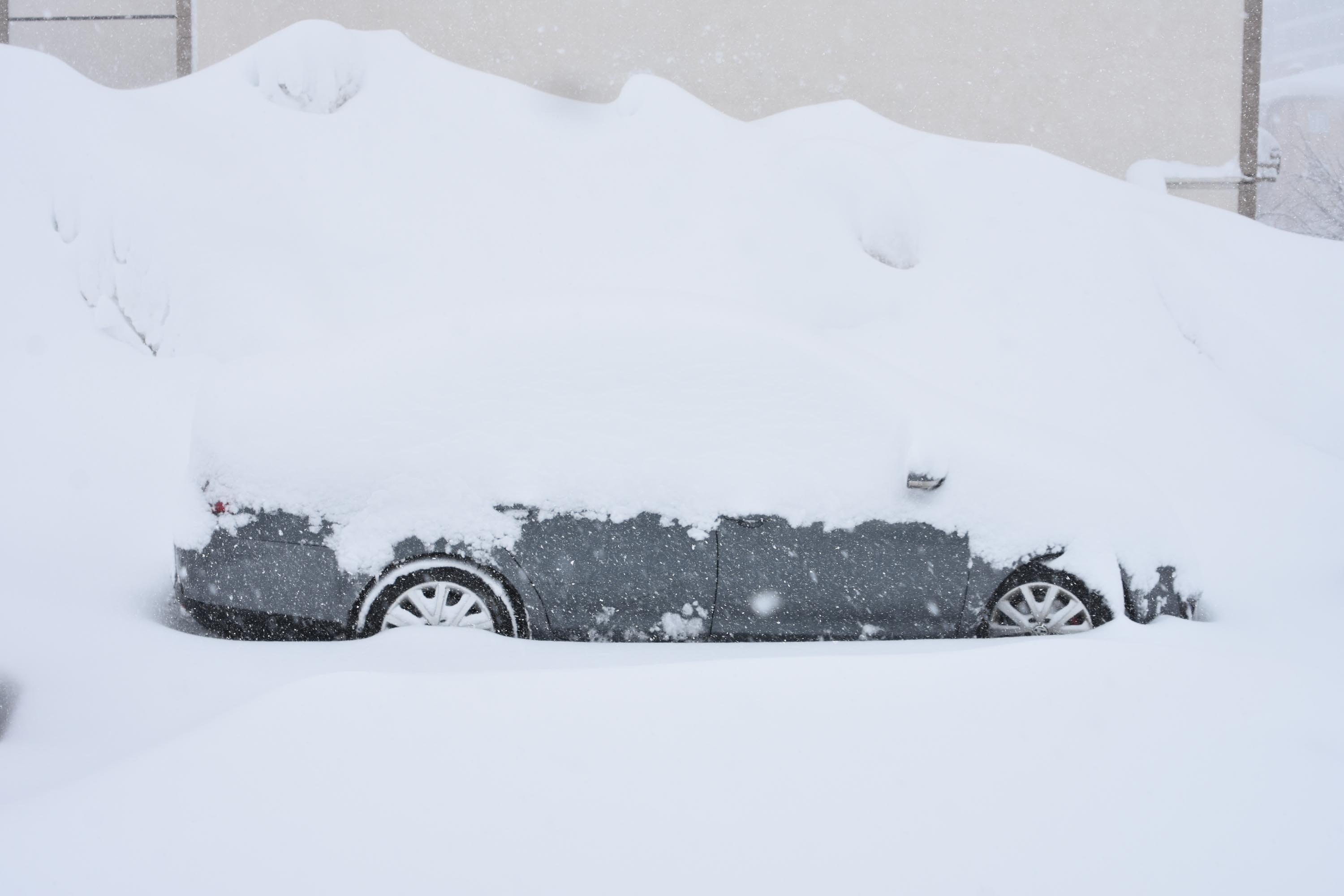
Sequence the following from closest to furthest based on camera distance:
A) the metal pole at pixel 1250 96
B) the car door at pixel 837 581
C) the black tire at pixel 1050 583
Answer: the car door at pixel 837 581 → the black tire at pixel 1050 583 → the metal pole at pixel 1250 96

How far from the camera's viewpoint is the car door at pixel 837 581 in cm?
301

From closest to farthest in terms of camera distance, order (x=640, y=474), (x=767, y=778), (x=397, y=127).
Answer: (x=767, y=778), (x=640, y=474), (x=397, y=127)

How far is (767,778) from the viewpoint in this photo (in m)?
1.72

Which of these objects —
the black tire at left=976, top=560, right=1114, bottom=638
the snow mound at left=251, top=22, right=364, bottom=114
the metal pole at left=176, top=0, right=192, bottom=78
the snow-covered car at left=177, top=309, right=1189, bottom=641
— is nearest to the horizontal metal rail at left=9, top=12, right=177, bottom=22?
the metal pole at left=176, top=0, right=192, bottom=78

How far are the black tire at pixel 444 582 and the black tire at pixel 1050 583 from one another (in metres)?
1.65

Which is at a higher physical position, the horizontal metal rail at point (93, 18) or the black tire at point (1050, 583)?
the horizontal metal rail at point (93, 18)

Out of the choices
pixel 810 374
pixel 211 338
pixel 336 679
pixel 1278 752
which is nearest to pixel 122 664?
pixel 336 679

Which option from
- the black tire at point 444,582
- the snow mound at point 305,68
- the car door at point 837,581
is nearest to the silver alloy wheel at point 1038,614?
the car door at point 837,581

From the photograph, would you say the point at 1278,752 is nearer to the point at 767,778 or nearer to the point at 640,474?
the point at 767,778

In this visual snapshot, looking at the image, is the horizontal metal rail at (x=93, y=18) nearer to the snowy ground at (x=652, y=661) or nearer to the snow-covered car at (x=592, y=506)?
the snowy ground at (x=652, y=661)

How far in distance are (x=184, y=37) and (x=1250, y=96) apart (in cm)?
1288

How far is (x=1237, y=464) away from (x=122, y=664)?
588cm

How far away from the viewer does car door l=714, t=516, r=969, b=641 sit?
9.87 ft

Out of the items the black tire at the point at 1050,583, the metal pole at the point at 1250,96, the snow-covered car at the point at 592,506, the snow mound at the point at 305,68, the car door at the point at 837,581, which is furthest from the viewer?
the metal pole at the point at 1250,96
